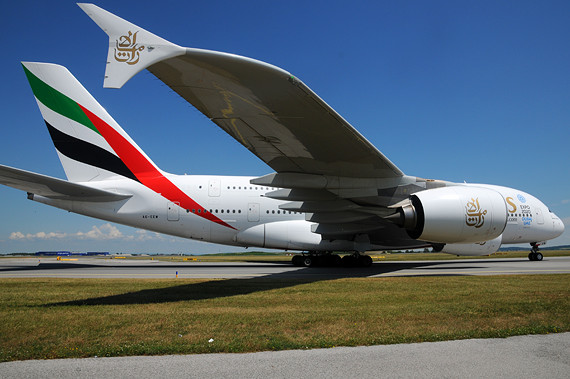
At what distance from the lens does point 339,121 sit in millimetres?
8516

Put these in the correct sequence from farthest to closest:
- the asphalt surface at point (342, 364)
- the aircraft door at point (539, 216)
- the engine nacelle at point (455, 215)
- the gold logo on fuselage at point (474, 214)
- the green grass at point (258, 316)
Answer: the aircraft door at point (539, 216)
the gold logo on fuselage at point (474, 214)
the engine nacelle at point (455, 215)
the green grass at point (258, 316)
the asphalt surface at point (342, 364)

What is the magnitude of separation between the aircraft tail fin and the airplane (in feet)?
0.15

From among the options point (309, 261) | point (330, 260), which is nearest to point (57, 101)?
point (309, 261)

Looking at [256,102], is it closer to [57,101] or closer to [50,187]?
[50,187]

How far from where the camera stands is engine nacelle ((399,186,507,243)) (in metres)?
10.6

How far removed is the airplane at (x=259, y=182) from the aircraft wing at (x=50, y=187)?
6 centimetres

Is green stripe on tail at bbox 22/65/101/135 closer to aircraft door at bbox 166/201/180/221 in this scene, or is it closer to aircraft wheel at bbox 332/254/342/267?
aircraft door at bbox 166/201/180/221

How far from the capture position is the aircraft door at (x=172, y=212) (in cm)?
1680

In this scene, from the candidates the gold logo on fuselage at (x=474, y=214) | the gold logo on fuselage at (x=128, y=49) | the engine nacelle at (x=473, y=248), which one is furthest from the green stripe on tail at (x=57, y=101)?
the engine nacelle at (x=473, y=248)

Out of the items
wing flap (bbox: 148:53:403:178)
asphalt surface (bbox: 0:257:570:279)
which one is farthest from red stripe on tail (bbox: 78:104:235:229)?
wing flap (bbox: 148:53:403:178)

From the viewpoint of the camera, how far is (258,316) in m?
5.48

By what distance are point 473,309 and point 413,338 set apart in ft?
7.61

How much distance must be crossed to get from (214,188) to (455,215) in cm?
1093

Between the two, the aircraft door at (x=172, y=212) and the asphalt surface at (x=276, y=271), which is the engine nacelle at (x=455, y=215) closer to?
the asphalt surface at (x=276, y=271)
